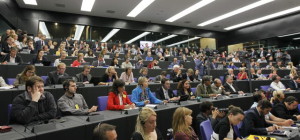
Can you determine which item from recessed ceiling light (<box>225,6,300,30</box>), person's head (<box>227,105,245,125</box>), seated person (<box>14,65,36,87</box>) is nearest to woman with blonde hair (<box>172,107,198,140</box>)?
person's head (<box>227,105,245,125</box>)

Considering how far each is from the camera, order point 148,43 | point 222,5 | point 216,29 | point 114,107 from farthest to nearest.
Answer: point 216,29 → point 148,43 → point 222,5 → point 114,107

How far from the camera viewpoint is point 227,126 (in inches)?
84.0

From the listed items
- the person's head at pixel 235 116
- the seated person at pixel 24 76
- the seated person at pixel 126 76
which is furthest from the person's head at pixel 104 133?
the seated person at pixel 126 76

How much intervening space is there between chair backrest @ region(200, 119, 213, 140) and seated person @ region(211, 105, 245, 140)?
0.18ft

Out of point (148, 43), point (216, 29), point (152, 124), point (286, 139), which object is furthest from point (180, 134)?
point (216, 29)

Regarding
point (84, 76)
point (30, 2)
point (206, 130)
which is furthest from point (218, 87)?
point (30, 2)

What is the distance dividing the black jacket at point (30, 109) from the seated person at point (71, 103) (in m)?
0.21

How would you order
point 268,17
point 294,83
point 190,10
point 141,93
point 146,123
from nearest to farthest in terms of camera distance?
point 146,123 → point 141,93 → point 294,83 → point 190,10 → point 268,17

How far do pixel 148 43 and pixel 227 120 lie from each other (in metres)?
11.1

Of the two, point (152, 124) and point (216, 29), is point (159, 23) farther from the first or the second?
point (152, 124)

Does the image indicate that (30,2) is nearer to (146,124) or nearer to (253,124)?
(146,124)

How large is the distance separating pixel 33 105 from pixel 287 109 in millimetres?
3794

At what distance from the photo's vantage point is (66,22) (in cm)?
1057

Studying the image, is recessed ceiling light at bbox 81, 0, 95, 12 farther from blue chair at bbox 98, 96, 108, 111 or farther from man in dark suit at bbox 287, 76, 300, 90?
man in dark suit at bbox 287, 76, 300, 90
